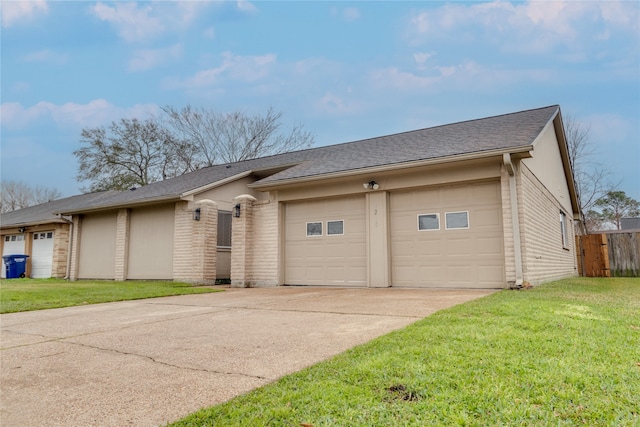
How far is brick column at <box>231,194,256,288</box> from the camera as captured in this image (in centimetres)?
1058

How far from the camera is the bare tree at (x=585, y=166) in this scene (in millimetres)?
22516

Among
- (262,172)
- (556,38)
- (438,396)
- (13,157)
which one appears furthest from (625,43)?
(13,157)

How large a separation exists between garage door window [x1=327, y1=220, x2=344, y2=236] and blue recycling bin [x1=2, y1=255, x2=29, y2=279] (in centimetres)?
1493

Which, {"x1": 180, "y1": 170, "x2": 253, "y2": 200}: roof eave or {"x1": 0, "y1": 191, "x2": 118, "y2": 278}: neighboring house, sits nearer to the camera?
{"x1": 180, "y1": 170, "x2": 253, "y2": 200}: roof eave

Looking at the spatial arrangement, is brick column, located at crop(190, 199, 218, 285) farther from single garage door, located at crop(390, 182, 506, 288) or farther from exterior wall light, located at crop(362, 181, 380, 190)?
single garage door, located at crop(390, 182, 506, 288)

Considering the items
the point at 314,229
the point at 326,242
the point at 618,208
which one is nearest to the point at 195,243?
the point at 314,229

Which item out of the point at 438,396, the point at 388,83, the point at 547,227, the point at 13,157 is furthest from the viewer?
the point at 13,157

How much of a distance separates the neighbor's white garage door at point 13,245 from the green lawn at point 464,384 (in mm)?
20814

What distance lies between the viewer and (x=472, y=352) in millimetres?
2764

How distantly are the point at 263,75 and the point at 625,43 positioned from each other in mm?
23504

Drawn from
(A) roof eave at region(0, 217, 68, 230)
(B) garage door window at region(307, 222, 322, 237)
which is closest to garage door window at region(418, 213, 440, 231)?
(B) garage door window at region(307, 222, 322, 237)

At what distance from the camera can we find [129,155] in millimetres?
26062

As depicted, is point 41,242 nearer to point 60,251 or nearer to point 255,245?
point 60,251

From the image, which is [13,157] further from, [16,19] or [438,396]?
[438,396]
